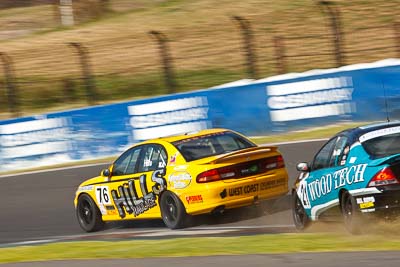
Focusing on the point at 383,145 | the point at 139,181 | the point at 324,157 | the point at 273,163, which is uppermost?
the point at 383,145

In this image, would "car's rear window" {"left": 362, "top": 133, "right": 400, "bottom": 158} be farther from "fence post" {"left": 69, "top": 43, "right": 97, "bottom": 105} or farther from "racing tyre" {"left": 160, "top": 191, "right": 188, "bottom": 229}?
"fence post" {"left": 69, "top": 43, "right": 97, "bottom": 105}

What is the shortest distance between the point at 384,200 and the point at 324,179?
1243 mm

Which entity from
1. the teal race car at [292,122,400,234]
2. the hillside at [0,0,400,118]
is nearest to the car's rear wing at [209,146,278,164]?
the teal race car at [292,122,400,234]

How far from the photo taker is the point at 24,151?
71.9 feet

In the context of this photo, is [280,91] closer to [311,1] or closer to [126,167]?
[126,167]

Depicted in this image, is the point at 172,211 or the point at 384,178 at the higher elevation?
the point at 384,178

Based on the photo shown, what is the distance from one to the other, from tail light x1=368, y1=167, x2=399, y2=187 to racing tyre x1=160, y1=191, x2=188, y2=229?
12.4 ft

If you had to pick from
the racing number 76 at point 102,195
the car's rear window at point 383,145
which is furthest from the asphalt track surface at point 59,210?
the car's rear window at point 383,145

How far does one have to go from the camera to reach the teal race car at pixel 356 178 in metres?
9.62

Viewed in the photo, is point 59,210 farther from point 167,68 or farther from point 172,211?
point 167,68

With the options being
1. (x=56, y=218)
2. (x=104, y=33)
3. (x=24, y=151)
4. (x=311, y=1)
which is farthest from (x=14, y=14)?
(x=56, y=218)

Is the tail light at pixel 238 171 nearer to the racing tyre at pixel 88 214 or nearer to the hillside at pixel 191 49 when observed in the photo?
the racing tyre at pixel 88 214

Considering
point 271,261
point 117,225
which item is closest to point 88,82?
point 117,225

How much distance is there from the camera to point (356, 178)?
32.3ft
